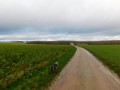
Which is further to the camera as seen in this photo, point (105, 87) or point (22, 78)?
point (22, 78)

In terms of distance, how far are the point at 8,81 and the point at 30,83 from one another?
1.66m

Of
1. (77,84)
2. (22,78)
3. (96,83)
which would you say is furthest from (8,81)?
(96,83)

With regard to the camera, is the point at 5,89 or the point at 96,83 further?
the point at 96,83

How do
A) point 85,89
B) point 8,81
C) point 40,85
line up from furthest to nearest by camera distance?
point 8,81
point 40,85
point 85,89

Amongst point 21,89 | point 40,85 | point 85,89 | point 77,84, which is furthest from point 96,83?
point 21,89

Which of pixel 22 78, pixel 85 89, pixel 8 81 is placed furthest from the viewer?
pixel 22 78

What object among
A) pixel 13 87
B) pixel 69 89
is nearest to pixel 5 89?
pixel 13 87

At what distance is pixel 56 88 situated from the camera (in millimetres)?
14836

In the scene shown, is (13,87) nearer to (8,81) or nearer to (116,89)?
(8,81)

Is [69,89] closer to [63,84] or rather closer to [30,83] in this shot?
[63,84]

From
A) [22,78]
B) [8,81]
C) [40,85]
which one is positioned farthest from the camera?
[22,78]

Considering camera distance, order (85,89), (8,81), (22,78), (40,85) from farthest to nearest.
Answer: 1. (22,78)
2. (8,81)
3. (40,85)
4. (85,89)

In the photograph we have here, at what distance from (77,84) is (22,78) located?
443 centimetres

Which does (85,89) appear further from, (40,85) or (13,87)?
(13,87)
